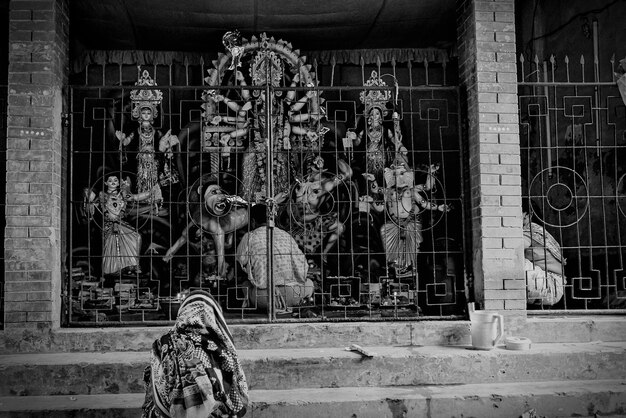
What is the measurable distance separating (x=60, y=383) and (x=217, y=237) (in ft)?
10.0

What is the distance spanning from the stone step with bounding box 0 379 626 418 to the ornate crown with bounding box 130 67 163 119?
4.26 metres

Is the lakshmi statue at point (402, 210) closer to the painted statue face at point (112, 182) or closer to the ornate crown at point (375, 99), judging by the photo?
the ornate crown at point (375, 99)

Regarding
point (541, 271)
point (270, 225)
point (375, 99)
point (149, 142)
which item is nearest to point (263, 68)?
point (375, 99)

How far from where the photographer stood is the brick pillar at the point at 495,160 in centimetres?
595

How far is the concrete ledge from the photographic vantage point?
5.62 metres

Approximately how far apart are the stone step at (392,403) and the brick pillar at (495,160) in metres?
1.09

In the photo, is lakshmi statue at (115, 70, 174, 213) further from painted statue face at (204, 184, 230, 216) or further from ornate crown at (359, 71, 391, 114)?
ornate crown at (359, 71, 391, 114)

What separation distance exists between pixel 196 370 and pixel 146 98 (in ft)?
18.0

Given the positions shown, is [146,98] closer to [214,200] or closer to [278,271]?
[214,200]

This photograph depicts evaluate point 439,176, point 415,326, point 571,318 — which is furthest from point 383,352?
point 439,176

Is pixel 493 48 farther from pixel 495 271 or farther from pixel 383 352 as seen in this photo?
pixel 383 352

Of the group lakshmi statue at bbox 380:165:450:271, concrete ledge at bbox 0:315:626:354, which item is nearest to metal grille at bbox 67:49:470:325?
lakshmi statue at bbox 380:165:450:271

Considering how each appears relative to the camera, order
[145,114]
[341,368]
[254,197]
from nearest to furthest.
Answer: [341,368]
[254,197]
[145,114]

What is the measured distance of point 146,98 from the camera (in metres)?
8.29
